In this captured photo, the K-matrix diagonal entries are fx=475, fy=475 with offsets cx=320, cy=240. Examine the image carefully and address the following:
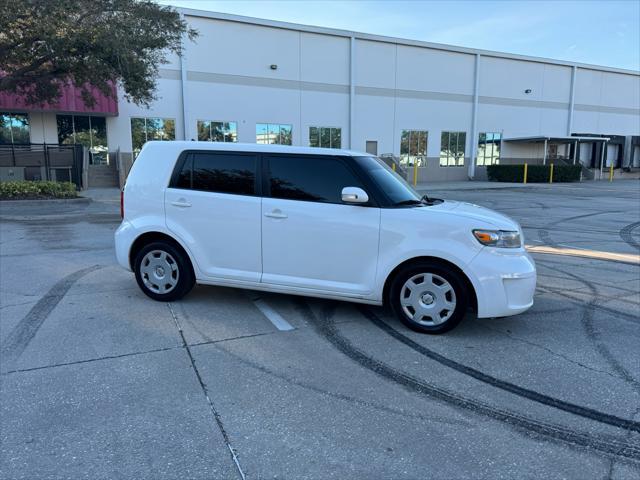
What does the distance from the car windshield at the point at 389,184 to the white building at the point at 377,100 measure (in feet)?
74.4

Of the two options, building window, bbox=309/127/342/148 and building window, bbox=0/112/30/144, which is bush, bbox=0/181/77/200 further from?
building window, bbox=309/127/342/148

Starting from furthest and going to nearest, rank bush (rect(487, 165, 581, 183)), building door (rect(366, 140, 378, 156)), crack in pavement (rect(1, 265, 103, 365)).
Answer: bush (rect(487, 165, 581, 183)) < building door (rect(366, 140, 378, 156)) < crack in pavement (rect(1, 265, 103, 365))

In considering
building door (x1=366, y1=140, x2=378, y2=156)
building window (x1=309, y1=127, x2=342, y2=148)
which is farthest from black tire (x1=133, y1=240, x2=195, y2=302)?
building door (x1=366, y1=140, x2=378, y2=156)

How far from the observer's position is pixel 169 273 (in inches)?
213

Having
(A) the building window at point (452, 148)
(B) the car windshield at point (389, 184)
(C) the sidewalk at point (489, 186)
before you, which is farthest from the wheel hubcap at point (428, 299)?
(A) the building window at point (452, 148)

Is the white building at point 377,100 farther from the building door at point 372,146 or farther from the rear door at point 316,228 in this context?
the rear door at point 316,228

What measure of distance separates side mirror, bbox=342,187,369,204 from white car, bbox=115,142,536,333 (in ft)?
0.03

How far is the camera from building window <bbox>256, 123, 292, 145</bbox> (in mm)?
28438

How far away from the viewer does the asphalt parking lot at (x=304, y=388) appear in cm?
267

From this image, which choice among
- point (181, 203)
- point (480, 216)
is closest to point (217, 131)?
point (181, 203)

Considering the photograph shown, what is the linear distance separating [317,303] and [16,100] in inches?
869

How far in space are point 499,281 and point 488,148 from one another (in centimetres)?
3469

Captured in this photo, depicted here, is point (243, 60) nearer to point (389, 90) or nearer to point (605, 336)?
point (389, 90)

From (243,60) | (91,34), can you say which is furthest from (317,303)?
(243,60)
